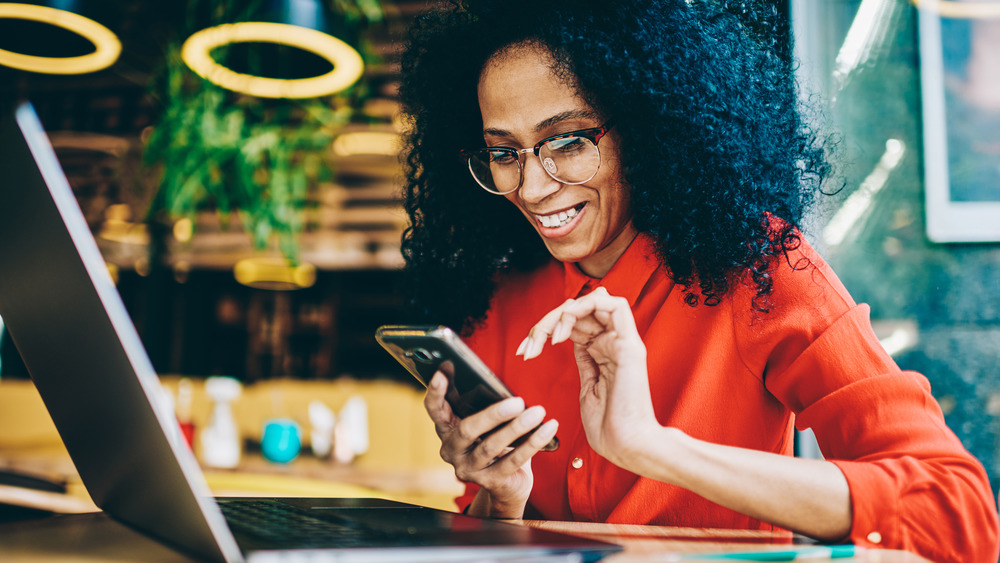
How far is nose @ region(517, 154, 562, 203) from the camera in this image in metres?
1.06

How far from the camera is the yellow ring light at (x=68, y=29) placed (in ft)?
6.87

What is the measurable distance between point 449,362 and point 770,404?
1.64ft

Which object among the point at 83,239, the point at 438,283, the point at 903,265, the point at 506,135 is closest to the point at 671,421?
the point at 506,135

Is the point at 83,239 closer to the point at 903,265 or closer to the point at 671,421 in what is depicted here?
the point at 671,421

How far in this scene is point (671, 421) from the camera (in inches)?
38.0

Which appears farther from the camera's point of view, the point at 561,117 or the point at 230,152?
the point at 230,152

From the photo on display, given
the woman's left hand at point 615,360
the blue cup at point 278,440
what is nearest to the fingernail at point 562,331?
the woman's left hand at point 615,360

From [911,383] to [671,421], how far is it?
12.0 inches

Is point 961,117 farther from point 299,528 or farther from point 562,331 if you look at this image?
point 299,528

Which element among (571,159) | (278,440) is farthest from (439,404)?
(278,440)

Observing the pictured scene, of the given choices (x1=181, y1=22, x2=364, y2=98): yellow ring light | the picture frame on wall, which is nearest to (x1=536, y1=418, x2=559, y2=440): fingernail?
the picture frame on wall

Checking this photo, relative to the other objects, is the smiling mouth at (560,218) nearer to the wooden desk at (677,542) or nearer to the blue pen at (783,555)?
the wooden desk at (677,542)

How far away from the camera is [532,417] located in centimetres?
78

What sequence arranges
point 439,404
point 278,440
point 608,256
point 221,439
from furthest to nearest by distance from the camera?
point 221,439
point 278,440
point 608,256
point 439,404
